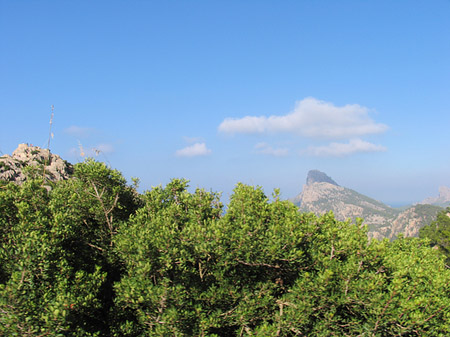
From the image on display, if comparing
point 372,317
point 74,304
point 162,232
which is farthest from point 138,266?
point 372,317

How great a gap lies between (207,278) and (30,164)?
33.2m

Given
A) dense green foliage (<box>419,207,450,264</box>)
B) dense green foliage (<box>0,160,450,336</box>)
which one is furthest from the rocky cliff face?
dense green foliage (<box>419,207,450,264</box>)

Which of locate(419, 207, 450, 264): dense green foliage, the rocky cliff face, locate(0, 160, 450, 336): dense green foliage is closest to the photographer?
locate(0, 160, 450, 336): dense green foliage

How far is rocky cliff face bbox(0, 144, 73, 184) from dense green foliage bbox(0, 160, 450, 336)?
21.2m

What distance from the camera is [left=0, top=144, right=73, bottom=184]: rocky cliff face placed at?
110 ft

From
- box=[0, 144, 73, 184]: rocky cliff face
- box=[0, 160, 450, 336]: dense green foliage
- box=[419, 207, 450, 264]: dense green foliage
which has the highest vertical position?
box=[0, 144, 73, 184]: rocky cliff face

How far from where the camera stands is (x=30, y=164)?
119ft

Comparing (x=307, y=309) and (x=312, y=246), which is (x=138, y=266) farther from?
(x=312, y=246)

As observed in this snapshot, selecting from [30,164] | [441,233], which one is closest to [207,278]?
[30,164]

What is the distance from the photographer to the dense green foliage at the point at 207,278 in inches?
419

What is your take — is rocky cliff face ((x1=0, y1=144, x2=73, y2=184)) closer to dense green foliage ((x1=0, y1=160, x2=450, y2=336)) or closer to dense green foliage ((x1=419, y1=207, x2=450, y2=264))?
dense green foliage ((x1=0, y1=160, x2=450, y2=336))

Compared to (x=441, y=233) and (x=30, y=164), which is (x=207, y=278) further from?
(x=441, y=233)

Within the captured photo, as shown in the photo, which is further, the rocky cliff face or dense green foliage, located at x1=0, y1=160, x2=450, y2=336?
the rocky cliff face

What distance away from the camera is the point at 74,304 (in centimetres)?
1022
